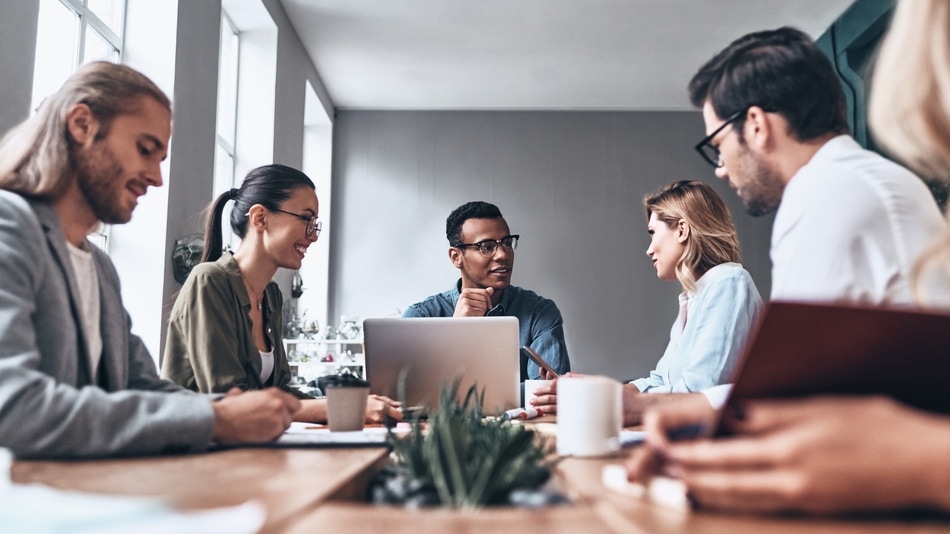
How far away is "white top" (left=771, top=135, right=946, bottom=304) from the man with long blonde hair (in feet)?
2.79

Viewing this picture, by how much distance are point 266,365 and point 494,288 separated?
1208mm

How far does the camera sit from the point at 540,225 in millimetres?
6938

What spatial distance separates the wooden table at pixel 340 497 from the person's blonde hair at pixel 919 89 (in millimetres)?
316

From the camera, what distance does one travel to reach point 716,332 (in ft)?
7.13

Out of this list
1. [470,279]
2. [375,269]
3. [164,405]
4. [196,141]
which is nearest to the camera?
[164,405]

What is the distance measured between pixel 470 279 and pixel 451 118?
4.00 meters

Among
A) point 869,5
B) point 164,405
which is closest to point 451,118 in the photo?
point 869,5

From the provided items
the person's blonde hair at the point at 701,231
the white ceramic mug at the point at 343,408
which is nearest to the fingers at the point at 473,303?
the person's blonde hair at the point at 701,231

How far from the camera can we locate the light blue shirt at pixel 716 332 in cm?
213

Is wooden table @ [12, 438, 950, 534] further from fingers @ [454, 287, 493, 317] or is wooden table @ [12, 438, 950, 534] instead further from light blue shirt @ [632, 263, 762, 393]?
fingers @ [454, 287, 493, 317]

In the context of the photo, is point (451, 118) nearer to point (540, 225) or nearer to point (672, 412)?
point (540, 225)

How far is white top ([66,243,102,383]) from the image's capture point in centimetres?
142

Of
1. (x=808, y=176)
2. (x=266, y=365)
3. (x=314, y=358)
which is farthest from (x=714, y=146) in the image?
(x=314, y=358)

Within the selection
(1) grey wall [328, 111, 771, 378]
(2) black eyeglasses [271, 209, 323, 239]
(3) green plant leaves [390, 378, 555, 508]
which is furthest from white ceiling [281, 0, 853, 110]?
(3) green plant leaves [390, 378, 555, 508]
